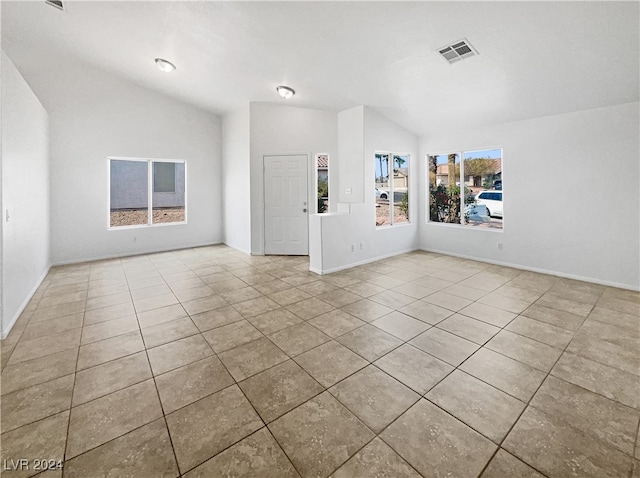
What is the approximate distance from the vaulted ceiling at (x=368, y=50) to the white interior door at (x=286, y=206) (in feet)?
4.10

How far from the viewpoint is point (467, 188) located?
595 cm

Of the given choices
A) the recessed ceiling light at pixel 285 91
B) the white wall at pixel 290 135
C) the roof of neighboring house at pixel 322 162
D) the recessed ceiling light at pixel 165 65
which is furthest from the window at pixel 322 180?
the recessed ceiling light at pixel 165 65

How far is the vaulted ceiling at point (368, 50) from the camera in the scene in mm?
2910

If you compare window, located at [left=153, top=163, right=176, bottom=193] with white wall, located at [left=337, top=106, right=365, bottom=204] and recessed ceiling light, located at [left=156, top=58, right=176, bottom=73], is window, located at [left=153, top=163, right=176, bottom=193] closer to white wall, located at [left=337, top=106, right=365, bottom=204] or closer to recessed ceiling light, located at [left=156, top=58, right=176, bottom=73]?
recessed ceiling light, located at [left=156, top=58, right=176, bottom=73]

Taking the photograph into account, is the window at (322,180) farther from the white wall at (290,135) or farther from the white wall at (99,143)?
the white wall at (99,143)

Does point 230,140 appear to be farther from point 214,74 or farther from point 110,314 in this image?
point 110,314

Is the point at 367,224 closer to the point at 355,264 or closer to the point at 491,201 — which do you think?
the point at 355,264

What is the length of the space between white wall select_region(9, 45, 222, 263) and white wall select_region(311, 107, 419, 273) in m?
3.73

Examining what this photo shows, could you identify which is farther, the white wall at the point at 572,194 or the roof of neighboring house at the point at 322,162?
the roof of neighboring house at the point at 322,162

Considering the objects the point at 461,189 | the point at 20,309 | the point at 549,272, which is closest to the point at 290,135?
the point at 461,189

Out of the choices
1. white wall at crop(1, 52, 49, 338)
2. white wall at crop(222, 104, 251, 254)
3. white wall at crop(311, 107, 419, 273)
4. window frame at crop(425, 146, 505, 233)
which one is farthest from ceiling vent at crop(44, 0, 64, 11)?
window frame at crop(425, 146, 505, 233)

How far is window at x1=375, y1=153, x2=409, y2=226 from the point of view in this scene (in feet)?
19.8

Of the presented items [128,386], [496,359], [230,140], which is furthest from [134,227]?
[496,359]

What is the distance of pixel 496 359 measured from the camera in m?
2.39
